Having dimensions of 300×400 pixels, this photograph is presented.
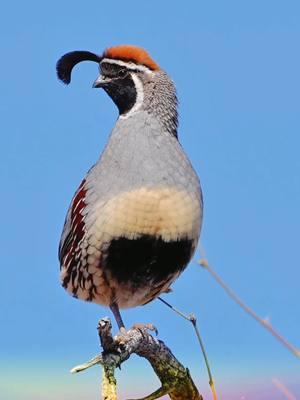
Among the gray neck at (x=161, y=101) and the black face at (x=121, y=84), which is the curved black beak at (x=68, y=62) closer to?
the black face at (x=121, y=84)

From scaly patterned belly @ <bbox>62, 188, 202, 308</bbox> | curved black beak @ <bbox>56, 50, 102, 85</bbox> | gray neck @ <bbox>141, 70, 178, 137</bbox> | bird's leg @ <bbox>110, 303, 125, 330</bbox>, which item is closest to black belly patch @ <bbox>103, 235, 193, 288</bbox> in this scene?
scaly patterned belly @ <bbox>62, 188, 202, 308</bbox>

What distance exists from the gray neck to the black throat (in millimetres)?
57

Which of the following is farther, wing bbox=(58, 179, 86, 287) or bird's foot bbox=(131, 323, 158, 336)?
wing bbox=(58, 179, 86, 287)

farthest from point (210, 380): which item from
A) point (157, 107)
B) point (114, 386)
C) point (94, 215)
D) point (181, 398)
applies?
point (157, 107)

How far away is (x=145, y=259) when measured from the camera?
11.7 ft

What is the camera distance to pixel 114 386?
273cm

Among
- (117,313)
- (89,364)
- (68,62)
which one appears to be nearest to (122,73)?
(68,62)

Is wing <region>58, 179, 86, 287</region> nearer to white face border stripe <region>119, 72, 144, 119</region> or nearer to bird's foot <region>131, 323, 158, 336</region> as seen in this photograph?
white face border stripe <region>119, 72, 144, 119</region>

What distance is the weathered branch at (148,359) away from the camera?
274 centimetres

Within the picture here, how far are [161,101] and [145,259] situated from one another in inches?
27.4

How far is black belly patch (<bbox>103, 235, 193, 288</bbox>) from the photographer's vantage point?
11.4 feet

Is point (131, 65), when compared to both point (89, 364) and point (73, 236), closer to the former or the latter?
point (73, 236)

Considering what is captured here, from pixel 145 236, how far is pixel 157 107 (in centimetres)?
Answer: 63

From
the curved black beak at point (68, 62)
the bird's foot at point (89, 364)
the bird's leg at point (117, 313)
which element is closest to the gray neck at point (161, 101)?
the curved black beak at point (68, 62)
